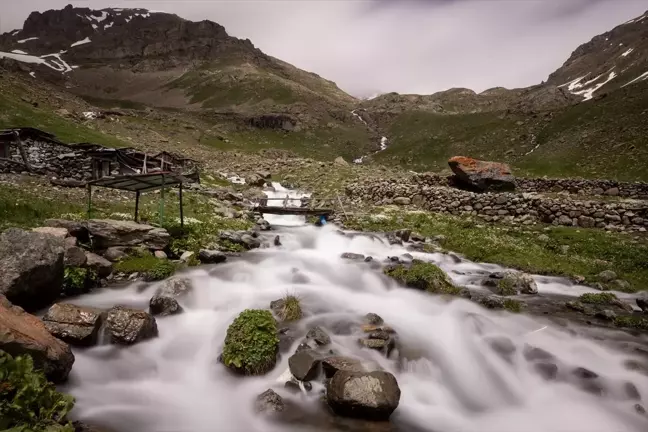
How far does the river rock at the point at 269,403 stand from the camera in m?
8.66

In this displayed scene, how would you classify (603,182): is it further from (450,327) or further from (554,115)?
(554,115)

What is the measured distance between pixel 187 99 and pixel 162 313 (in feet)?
652

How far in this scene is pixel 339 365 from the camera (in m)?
9.45

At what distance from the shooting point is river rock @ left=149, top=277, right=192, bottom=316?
12656mm

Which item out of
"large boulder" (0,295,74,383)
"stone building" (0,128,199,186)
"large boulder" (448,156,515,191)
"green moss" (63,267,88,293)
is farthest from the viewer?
"large boulder" (448,156,515,191)

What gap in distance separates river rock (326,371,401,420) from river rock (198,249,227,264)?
10.6 m

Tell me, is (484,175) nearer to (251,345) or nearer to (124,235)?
(124,235)

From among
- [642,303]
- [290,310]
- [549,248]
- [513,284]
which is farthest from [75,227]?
[549,248]

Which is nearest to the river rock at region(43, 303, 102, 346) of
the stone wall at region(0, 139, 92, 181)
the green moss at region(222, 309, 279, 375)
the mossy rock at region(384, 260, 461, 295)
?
the green moss at region(222, 309, 279, 375)

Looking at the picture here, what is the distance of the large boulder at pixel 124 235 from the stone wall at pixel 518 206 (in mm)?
22064

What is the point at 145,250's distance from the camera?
1705 centimetres

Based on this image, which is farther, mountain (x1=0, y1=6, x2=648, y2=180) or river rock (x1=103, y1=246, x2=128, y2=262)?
mountain (x1=0, y1=6, x2=648, y2=180)

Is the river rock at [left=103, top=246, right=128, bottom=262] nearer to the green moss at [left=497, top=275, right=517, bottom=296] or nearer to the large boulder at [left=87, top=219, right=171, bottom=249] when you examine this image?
the large boulder at [left=87, top=219, right=171, bottom=249]

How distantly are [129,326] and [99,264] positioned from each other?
532cm
